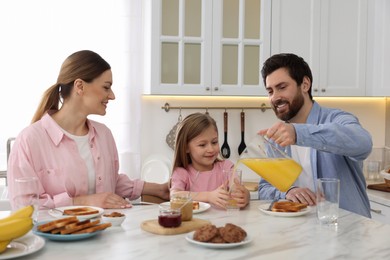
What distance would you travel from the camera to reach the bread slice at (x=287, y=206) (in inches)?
72.0

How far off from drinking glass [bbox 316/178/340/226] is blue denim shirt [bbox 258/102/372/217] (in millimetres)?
239

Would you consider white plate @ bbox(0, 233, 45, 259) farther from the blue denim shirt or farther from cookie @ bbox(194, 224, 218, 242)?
the blue denim shirt

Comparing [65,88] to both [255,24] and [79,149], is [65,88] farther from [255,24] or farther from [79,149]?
[255,24]

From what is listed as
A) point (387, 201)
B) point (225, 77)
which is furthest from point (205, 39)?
point (387, 201)

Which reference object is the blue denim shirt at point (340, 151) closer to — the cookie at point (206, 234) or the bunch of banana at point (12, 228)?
the cookie at point (206, 234)

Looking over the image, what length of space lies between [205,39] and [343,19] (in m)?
1.07

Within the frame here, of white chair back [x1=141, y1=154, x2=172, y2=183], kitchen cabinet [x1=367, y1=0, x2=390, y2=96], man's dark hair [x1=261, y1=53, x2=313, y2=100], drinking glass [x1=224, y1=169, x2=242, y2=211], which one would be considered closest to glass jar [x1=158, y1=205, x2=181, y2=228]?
drinking glass [x1=224, y1=169, x2=242, y2=211]

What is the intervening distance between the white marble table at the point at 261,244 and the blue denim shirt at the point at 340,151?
306mm

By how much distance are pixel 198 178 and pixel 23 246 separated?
4.00 feet

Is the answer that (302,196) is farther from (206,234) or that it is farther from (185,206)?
(206,234)

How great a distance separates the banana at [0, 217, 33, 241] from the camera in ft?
4.24

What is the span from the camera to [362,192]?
7.44 ft

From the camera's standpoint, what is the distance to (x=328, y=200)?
5.46ft

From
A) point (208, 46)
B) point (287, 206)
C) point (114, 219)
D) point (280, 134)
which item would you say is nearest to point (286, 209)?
point (287, 206)
